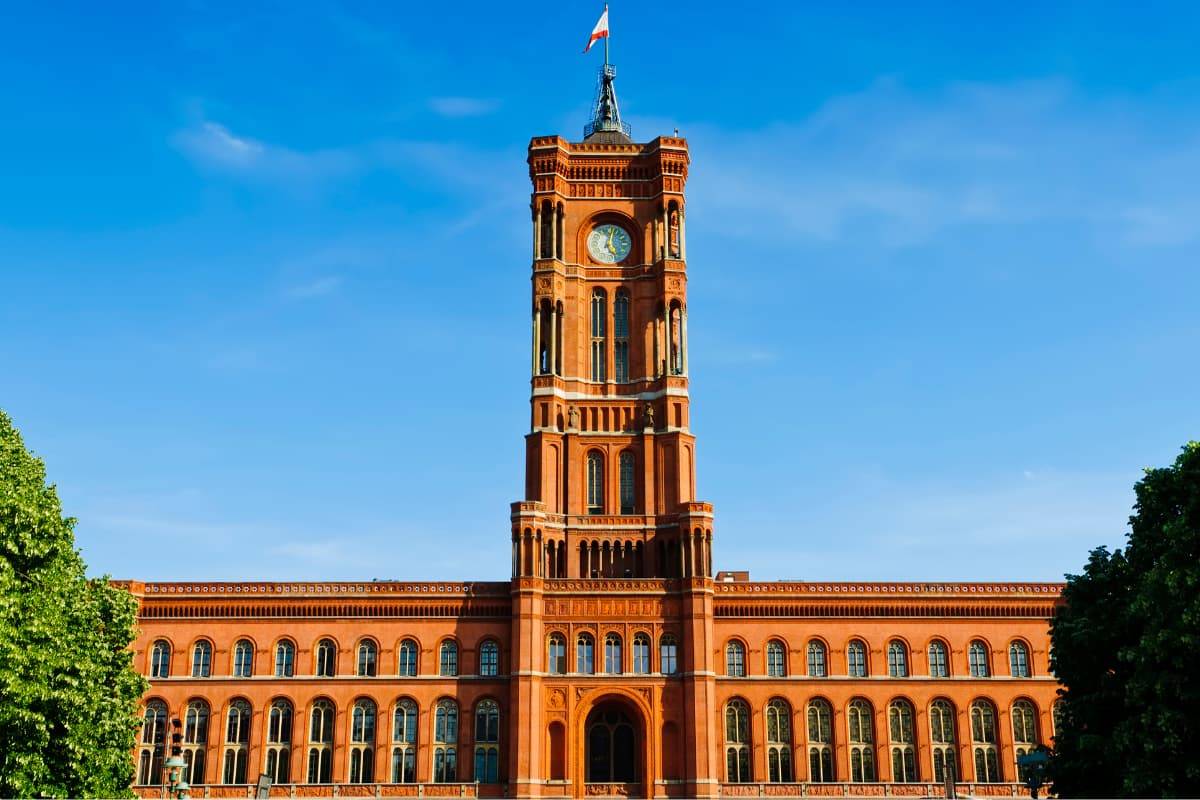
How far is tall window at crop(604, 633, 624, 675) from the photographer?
70688mm

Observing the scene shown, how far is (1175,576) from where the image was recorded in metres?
38.2

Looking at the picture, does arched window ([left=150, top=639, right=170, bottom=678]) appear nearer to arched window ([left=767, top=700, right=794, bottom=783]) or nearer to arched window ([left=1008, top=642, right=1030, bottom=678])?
arched window ([left=767, top=700, right=794, bottom=783])

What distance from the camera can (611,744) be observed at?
7131 centimetres

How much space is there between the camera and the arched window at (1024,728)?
7053 cm

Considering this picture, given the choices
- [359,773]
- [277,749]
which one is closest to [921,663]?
[359,773]

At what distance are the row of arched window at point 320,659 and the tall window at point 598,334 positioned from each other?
65.1ft

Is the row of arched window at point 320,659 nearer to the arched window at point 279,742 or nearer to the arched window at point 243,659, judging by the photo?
the arched window at point 243,659

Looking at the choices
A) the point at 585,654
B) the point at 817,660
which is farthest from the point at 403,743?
the point at 817,660

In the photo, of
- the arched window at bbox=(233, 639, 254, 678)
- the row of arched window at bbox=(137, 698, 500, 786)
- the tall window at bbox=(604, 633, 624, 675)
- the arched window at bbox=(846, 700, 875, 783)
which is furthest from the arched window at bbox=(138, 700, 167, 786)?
the arched window at bbox=(846, 700, 875, 783)

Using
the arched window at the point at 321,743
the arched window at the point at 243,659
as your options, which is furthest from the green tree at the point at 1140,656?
the arched window at the point at 243,659

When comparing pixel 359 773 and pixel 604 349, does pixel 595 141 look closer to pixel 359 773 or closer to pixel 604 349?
pixel 604 349

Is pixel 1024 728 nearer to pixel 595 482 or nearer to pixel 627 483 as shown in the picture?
pixel 627 483

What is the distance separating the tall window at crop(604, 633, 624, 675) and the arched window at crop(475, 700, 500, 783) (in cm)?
692

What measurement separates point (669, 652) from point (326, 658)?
2043 centimetres
